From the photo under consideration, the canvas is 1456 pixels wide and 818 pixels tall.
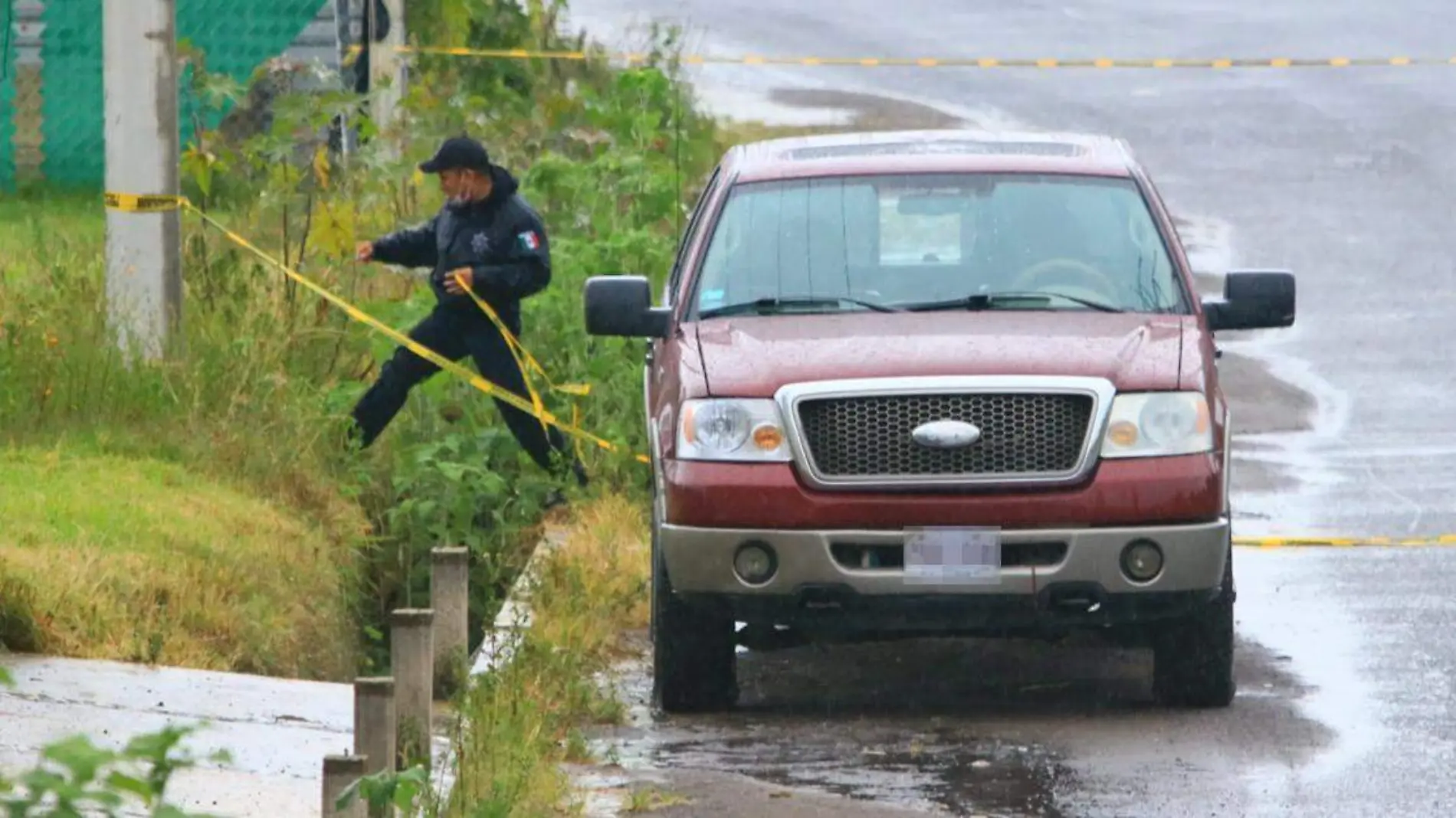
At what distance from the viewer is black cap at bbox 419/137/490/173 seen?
12.6 meters

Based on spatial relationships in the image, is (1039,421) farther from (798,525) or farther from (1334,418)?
(1334,418)

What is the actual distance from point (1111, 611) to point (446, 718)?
1990mm

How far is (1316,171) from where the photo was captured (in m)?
23.4

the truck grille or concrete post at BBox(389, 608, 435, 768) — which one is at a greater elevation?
the truck grille

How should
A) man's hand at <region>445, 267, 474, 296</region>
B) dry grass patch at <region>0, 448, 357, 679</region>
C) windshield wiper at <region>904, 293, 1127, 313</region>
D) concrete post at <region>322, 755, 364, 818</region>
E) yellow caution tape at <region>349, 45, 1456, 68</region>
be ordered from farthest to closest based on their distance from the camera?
yellow caution tape at <region>349, 45, 1456, 68</region>, man's hand at <region>445, 267, 474, 296</region>, windshield wiper at <region>904, 293, 1127, 313</region>, dry grass patch at <region>0, 448, 357, 679</region>, concrete post at <region>322, 755, 364, 818</region>

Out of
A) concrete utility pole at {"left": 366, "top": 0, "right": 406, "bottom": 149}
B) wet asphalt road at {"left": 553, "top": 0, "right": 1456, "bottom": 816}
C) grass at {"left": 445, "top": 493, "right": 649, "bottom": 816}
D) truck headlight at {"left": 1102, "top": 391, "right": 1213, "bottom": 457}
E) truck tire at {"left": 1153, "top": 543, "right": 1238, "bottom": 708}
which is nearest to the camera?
grass at {"left": 445, "top": 493, "right": 649, "bottom": 816}

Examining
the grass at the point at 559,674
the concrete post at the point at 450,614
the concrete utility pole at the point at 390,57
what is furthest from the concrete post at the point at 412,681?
the concrete utility pole at the point at 390,57

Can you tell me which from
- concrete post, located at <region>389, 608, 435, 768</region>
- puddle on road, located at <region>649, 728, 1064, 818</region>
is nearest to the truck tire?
puddle on road, located at <region>649, 728, 1064, 818</region>

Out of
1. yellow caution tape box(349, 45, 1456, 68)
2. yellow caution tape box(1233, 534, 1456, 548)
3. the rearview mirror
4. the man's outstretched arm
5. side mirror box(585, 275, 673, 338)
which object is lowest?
yellow caution tape box(1233, 534, 1456, 548)

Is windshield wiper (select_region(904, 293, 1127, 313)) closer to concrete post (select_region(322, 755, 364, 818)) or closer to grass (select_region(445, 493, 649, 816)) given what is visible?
grass (select_region(445, 493, 649, 816))

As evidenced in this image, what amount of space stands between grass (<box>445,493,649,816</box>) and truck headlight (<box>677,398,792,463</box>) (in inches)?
32.3

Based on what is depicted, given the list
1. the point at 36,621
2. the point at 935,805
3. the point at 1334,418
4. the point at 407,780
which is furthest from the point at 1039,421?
the point at 1334,418

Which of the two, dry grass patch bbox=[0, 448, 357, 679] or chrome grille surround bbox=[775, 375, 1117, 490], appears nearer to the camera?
chrome grille surround bbox=[775, 375, 1117, 490]

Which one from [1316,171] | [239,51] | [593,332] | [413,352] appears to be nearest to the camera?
[593,332]
